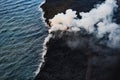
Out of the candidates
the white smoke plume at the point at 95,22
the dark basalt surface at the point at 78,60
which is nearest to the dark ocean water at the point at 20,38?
the dark basalt surface at the point at 78,60

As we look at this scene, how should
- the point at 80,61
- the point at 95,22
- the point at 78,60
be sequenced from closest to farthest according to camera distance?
the point at 80,61 < the point at 78,60 < the point at 95,22

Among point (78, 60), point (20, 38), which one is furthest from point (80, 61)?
point (20, 38)

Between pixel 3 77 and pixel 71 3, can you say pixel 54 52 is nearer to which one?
pixel 3 77

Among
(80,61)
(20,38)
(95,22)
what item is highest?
(95,22)

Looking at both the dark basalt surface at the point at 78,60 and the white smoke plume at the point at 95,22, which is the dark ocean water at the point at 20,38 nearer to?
the dark basalt surface at the point at 78,60

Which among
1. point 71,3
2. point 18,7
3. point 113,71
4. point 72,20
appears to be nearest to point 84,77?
point 113,71

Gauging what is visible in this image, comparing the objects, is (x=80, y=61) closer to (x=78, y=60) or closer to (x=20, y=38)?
(x=78, y=60)
